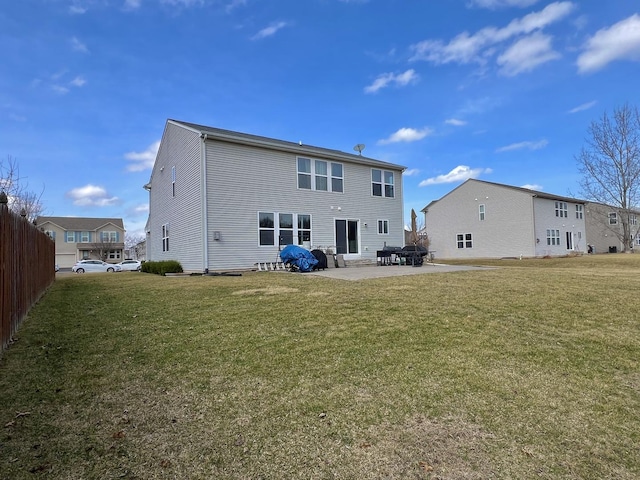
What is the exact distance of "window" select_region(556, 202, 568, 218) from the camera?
32.3 m

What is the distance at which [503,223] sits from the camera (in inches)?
1215

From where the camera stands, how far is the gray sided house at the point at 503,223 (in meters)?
29.5

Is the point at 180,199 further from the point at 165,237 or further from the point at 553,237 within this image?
the point at 553,237

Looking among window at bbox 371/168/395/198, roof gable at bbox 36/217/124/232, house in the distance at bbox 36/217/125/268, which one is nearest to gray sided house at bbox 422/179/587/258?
window at bbox 371/168/395/198

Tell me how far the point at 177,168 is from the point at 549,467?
58.2 feet

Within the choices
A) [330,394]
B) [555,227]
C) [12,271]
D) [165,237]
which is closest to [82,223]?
[165,237]

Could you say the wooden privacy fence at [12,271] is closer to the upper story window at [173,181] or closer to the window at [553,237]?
the upper story window at [173,181]

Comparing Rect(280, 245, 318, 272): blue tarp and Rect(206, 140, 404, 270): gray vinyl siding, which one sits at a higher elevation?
Rect(206, 140, 404, 270): gray vinyl siding

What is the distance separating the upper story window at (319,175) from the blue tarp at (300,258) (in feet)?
13.2

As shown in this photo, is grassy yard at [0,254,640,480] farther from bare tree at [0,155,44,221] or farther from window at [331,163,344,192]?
window at [331,163,344,192]

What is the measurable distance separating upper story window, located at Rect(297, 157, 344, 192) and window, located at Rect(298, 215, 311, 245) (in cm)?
143

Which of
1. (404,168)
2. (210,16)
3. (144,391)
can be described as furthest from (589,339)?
(404,168)

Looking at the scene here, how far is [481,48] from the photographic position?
14.1 metres

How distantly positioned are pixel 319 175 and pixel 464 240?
21794 mm
